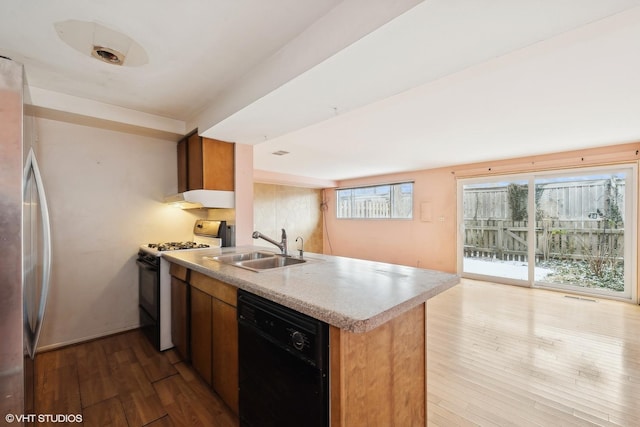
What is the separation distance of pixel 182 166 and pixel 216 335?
215 centimetres

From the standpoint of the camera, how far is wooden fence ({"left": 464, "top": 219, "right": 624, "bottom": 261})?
3932 mm

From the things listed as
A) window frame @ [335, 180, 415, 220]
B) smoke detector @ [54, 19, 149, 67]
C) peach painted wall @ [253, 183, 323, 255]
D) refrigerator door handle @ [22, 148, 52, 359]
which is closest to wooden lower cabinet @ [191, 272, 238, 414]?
refrigerator door handle @ [22, 148, 52, 359]

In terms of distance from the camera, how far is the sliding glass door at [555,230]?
382 cm

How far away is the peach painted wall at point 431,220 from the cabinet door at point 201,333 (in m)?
4.80

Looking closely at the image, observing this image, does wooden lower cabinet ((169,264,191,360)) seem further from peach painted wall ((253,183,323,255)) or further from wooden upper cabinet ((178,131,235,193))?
peach painted wall ((253,183,323,255))

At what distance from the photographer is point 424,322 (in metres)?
1.40

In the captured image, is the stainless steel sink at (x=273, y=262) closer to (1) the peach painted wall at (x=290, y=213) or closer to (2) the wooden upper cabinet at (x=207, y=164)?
(2) the wooden upper cabinet at (x=207, y=164)

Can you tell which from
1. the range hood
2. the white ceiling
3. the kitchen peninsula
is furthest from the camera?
the range hood

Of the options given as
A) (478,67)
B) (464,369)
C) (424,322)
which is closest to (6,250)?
(424,322)

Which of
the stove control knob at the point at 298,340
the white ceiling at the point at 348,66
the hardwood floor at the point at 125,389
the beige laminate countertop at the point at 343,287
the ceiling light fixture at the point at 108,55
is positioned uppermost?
the ceiling light fixture at the point at 108,55

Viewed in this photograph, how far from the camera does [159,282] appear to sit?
234cm

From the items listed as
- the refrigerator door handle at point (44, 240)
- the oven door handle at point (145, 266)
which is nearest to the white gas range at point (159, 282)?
the oven door handle at point (145, 266)

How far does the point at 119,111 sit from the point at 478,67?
3.10 meters

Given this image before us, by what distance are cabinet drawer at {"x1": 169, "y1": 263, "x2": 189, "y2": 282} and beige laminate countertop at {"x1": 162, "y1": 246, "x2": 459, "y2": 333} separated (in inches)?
8.7
